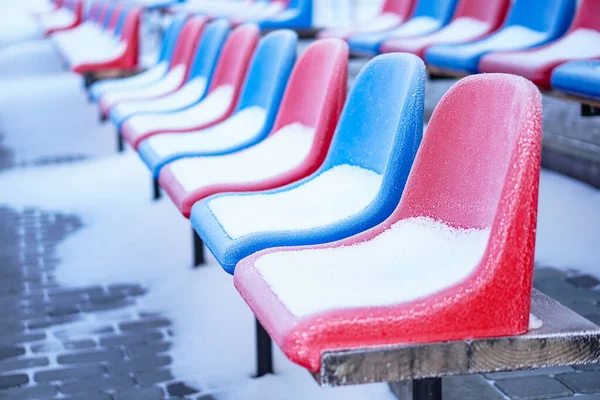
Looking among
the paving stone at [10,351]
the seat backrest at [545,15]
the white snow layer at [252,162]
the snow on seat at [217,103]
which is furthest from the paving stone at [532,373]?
the seat backrest at [545,15]

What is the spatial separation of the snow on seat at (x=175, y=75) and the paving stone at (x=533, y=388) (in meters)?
2.58

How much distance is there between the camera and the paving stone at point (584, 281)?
106 inches

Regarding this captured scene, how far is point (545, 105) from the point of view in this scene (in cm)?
484

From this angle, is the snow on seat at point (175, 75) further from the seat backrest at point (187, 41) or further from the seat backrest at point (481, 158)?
the seat backrest at point (481, 158)

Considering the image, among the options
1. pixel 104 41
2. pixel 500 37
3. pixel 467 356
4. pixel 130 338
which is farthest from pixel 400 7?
pixel 467 356

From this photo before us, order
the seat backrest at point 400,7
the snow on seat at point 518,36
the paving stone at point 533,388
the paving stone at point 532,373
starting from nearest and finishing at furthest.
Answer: the paving stone at point 533,388 → the paving stone at point 532,373 → the snow on seat at point 518,36 → the seat backrest at point 400,7

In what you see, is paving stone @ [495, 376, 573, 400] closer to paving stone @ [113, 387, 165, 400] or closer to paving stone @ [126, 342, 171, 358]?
paving stone @ [113, 387, 165, 400]

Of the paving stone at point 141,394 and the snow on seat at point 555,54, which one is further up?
the snow on seat at point 555,54

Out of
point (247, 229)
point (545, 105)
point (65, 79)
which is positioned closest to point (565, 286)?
point (247, 229)

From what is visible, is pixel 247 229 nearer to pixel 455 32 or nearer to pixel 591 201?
pixel 591 201

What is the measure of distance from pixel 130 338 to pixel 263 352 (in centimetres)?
55

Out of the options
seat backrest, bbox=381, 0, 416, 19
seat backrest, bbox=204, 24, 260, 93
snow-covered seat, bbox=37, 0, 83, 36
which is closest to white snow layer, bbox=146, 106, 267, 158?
seat backrest, bbox=204, 24, 260, 93

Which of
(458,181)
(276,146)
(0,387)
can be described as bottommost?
(0,387)

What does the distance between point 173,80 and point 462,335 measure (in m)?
3.38
